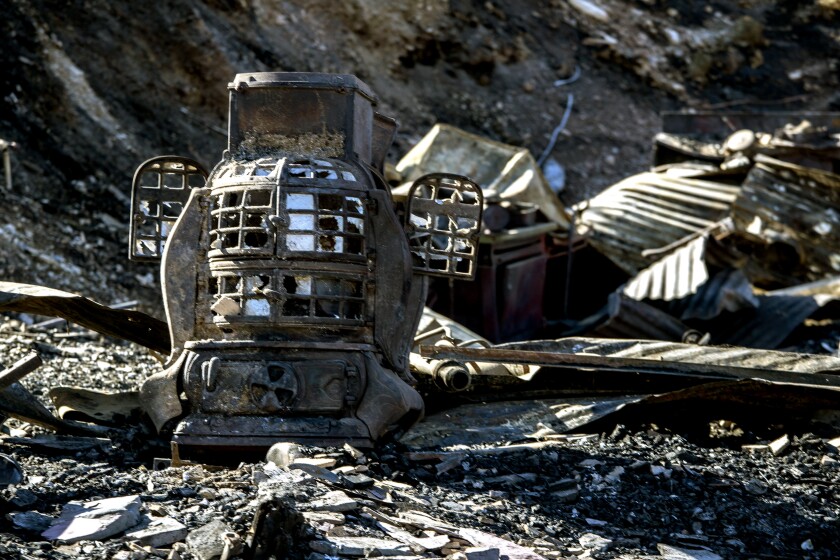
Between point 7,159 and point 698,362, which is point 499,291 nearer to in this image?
point 698,362

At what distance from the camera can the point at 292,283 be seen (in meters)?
6.24

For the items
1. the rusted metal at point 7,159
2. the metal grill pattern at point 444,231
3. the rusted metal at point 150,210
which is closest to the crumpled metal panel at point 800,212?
the metal grill pattern at point 444,231

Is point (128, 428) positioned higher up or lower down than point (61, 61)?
lower down

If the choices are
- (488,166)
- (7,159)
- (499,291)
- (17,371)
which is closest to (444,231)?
(17,371)

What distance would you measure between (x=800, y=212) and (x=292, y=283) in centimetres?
860

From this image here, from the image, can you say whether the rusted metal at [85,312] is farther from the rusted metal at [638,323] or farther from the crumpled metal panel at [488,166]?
the crumpled metal panel at [488,166]

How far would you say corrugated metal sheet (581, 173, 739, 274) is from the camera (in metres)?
13.7

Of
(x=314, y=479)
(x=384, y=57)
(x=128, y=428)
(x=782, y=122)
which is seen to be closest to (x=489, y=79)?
(x=384, y=57)

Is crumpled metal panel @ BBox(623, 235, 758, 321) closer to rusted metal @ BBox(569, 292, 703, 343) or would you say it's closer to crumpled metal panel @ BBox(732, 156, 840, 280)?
rusted metal @ BBox(569, 292, 703, 343)

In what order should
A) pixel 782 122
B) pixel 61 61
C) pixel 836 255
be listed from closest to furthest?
pixel 836 255, pixel 61 61, pixel 782 122

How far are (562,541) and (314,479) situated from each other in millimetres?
1076

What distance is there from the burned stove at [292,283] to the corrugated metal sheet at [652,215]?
7.13 metres

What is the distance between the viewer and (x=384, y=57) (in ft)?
60.8

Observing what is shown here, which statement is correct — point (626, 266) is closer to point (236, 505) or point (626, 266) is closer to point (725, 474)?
point (725, 474)
